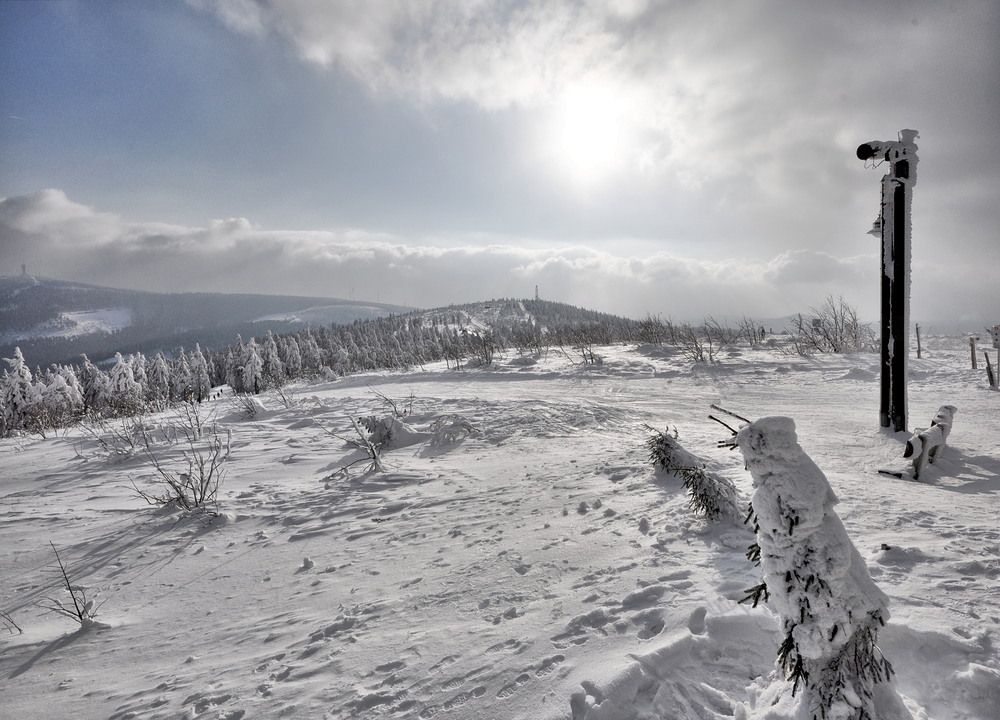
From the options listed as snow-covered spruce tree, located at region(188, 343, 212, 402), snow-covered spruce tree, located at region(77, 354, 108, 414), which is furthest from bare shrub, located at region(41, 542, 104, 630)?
snow-covered spruce tree, located at region(188, 343, 212, 402)

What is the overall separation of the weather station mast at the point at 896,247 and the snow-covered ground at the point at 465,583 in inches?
30.7

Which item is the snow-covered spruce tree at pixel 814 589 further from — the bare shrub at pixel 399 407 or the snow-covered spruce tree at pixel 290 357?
the snow-covered spruce tree at pixel 290 357

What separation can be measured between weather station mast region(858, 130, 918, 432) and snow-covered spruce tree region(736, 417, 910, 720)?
18.6 ft

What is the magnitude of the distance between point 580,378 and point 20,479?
10.5 m

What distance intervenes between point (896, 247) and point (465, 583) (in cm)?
706

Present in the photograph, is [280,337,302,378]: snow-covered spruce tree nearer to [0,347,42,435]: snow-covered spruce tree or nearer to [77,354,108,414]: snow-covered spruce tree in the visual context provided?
[77,354,108,414]: snow-covered spruce tree

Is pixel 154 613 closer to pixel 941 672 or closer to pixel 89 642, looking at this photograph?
pixel 89 642

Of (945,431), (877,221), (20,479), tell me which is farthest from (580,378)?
(20,479)

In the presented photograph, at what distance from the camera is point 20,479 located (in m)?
5.65

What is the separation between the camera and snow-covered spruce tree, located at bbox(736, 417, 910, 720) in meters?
1.50

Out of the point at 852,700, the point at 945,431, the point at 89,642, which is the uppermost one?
the point at 945,431

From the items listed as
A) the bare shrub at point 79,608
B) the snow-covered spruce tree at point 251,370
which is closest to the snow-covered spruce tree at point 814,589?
the bare shrub at point 79,608

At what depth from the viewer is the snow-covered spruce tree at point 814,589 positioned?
1.50m

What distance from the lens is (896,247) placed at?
19.0 ft
